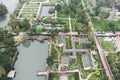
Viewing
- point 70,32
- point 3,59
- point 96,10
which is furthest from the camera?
point 96,10

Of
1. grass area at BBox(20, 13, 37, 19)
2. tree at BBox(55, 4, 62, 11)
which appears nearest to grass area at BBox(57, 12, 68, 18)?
tree at BBox(55, 4, 62, 11)

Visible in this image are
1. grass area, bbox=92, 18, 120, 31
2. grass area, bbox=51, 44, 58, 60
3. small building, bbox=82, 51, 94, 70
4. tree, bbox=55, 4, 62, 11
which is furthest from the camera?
tree, bbox=55, 4, 62, 11

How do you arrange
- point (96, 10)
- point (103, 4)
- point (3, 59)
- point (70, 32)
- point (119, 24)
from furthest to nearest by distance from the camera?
point (103, 4)
point (96, 10)
point (119, 24)
point (70, 32)
point (3, 59)

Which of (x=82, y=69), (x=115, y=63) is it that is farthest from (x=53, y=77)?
(x=115, y=63)

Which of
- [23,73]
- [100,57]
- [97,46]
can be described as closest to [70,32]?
[97,46]

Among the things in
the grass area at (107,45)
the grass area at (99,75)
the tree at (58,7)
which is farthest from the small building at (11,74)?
the tree at (58,7)

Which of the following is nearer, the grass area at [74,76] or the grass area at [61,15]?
the grass area at [74,76]

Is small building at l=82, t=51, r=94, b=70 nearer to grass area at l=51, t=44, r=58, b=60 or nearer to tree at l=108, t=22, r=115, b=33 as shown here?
grass area at l=51, t=44, r=58, b=60

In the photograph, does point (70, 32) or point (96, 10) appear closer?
point (70, 32)

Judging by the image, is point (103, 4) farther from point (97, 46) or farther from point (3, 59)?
point (3, 59)

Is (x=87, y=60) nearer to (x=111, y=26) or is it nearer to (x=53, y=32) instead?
(x=53, y=32)

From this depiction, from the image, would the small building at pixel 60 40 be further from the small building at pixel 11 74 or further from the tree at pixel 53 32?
the small building at pixel 11 74
